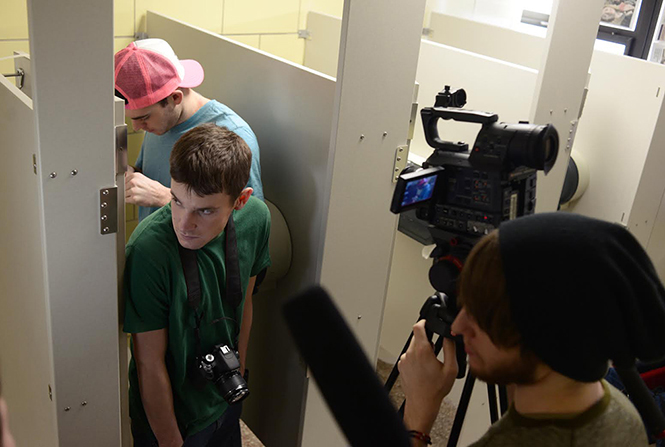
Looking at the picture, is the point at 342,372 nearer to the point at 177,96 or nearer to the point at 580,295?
the point at 580,295

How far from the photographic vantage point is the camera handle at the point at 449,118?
137 cm

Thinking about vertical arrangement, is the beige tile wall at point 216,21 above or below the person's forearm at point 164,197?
above

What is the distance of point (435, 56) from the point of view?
100 inches

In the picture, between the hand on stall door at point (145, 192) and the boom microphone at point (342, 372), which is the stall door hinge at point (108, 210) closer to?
the hand on stall door at point (145, 192)

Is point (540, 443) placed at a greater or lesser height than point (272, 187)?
greater

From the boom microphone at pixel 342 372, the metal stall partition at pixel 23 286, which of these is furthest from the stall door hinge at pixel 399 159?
the boom microphone at pixel 342 372

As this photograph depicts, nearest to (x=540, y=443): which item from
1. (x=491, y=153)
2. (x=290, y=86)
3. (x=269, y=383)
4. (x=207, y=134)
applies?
(x=491, y=153)

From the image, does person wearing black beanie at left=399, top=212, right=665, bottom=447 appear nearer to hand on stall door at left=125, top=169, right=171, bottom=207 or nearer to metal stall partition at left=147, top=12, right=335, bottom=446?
metal stall partition at left=147, top=12, right=335, bottom=446

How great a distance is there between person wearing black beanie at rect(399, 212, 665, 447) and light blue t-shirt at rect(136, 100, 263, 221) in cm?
100

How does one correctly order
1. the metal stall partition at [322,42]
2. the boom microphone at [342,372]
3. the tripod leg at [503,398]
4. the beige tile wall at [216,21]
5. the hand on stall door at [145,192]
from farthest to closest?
1. the metal stall partition at [322,42]
2. the beige tile wall at [216,21]
3. the hand on stall door at [145,192]
4. the tripod leg at [503,398]
5. the boom microphone at [342,372]

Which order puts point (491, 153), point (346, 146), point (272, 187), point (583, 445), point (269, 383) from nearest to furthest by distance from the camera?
point (583, 445), point (491, 153), point (346, 146), point (272, 187), point (269, 383)

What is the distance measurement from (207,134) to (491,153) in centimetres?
60

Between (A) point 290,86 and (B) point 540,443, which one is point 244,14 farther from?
(B) point 540,443

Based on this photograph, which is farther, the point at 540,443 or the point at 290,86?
the point at 290,86
